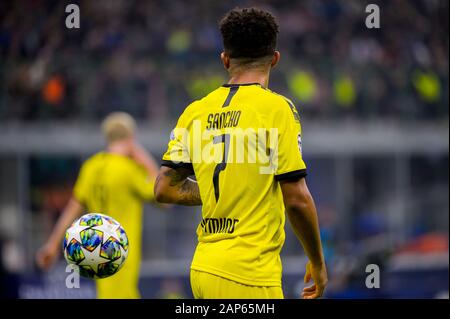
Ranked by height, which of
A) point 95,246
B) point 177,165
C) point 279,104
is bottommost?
point 95,246

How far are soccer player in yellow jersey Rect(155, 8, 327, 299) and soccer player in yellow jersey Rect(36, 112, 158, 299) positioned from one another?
12.7ft

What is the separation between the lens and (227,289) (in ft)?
13.2

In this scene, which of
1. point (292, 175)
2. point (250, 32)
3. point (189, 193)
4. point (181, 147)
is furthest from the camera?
point (189, 193)

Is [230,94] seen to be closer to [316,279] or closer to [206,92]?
[316,279]

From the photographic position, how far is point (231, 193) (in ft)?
13.2

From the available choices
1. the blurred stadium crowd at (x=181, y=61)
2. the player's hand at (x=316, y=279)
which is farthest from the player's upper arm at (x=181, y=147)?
the blurred stadium crowd at (x=181, y=61)

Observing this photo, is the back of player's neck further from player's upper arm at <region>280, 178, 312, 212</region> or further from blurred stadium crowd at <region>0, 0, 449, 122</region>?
blurred stadium crowd at <region>0, 0, 449, 122</region>

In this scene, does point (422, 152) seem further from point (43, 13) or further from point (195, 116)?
point (195, 116)

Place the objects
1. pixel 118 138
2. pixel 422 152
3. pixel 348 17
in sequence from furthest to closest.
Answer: pixel 348 17
pixel 422 152
pixel 118 138

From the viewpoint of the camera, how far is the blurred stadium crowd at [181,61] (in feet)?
50.4

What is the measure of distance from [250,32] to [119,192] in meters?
4.17

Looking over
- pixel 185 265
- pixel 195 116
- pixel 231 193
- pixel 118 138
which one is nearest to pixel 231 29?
pixel 195 116

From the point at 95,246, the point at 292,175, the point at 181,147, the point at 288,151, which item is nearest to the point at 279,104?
the point at 288,151
